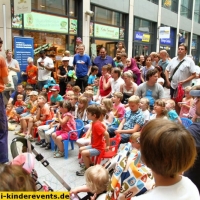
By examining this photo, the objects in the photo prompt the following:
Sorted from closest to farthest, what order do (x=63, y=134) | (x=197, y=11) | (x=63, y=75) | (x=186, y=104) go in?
(x=63, y=134)
(x=186, y=104)
(x=63, y=75)
(x=197, y=11)

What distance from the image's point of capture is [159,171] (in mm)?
1216

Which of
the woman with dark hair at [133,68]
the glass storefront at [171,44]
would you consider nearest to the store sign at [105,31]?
the woman with dark hair at [133,68]

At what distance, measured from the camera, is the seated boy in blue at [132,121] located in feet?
13.4

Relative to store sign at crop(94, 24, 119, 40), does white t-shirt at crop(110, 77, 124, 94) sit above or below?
below

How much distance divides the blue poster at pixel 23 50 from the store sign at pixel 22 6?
0.90 m

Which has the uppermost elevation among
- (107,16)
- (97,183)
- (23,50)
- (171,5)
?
(171,5)

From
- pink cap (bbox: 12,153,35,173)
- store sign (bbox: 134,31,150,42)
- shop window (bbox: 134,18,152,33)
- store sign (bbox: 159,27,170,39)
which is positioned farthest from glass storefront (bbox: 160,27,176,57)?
pink cap (bbox: 12,153,35,173)

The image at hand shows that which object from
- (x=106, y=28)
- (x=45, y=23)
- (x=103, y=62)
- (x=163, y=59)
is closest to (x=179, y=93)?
(x=163, y=59)

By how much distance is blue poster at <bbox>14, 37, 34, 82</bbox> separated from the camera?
850 cm

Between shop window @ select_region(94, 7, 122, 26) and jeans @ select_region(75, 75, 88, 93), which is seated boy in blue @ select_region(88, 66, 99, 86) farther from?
shop window @ select_region(94, 7, 122, 26)

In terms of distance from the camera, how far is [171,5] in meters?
21.0

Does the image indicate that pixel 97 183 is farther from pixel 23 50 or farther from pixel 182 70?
pixel 23 50

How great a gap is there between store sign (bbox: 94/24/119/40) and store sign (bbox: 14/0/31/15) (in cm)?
496

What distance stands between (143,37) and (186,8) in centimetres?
1009
